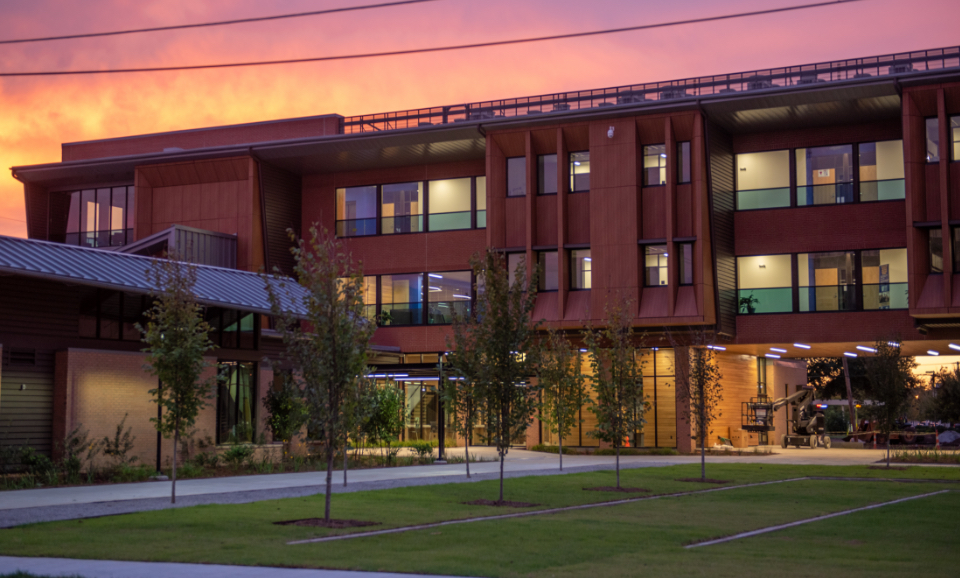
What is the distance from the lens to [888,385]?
30.4 meters

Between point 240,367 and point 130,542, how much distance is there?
61.9ft

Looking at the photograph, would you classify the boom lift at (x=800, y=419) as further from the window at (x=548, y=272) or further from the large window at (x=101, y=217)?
the large window at (x=101, y=217)

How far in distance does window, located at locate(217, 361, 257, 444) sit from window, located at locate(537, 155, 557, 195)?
47.6 ft

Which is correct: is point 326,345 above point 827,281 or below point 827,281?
below

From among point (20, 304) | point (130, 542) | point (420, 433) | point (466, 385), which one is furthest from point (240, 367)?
point (130, 542)

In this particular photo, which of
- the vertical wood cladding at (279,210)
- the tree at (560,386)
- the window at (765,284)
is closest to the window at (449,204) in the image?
the vertical wood cladding at (279,210)

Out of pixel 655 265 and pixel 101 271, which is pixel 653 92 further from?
pixel 101 271

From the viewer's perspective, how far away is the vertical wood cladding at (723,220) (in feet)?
123

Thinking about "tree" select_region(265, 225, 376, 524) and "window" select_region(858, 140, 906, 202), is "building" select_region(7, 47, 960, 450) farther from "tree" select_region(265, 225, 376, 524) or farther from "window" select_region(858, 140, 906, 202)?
"tree" select_region(265, 225, 376, 524)

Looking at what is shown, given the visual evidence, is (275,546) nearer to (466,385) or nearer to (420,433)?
(466,385)

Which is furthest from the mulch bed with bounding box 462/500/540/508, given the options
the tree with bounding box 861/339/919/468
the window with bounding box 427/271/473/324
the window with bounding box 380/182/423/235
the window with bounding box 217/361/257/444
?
the window with bounding box 380/182/423/235

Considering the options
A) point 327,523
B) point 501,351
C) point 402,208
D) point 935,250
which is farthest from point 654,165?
point 327,523

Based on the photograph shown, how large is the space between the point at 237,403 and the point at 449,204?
50.5 feet

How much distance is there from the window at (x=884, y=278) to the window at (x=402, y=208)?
18.4 meters
